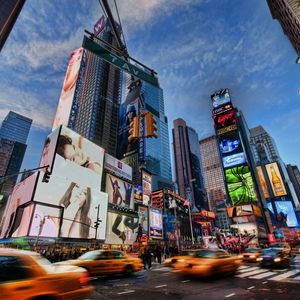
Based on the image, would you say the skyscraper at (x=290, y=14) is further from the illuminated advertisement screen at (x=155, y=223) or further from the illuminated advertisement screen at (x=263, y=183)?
the illuminated advertisement screen at (x=263, y=183)

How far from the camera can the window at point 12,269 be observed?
4059 millimetres

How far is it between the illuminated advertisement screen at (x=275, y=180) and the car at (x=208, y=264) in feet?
377

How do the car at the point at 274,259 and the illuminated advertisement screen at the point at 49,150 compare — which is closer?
the car at the point at 274,259

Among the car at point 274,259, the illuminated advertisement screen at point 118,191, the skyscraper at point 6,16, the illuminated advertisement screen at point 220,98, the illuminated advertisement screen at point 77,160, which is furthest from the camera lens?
the illuminated advertisement screen at point 220,98

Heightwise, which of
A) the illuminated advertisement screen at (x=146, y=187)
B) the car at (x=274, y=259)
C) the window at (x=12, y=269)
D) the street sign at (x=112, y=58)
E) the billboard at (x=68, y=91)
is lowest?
the car at (x=274, y=259)

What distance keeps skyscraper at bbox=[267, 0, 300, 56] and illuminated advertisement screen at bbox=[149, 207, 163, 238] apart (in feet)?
222

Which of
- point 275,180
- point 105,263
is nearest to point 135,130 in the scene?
point 105,263

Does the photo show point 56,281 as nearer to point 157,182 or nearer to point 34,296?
point 34,296

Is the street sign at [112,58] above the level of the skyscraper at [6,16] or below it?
below

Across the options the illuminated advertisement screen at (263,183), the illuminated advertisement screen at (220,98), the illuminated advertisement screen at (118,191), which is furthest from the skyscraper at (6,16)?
the illuminated advertisement screen at (263,183)

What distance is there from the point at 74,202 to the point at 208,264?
4478 cm

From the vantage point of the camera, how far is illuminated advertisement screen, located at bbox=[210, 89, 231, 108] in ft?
296

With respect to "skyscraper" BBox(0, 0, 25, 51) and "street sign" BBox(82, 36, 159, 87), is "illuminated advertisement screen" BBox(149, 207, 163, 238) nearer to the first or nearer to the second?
"skyscraper" BBox(0, 0, 25, 51)

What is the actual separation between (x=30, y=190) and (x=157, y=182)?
10253 centimetres
